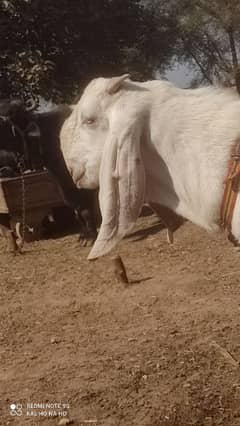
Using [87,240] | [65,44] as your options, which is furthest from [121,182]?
[65,44]

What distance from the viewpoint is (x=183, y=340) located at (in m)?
5.12

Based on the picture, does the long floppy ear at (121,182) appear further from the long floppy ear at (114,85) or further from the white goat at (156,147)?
the long floppy ear at (114,85)

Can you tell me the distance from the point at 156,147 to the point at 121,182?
9.4 inches

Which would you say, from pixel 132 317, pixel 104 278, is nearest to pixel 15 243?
pixel 104 278

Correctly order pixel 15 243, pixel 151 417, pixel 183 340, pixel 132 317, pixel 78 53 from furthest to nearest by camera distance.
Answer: pixel 78 53
pixel 15 243
pixel 132 317
pixel 183 340
pixel 151 417

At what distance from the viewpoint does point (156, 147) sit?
3146 millimetres

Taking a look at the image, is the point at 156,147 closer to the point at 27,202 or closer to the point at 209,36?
the point at 27,202

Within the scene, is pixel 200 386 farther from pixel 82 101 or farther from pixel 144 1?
pixel 144 1

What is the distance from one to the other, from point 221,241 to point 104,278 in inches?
68.2

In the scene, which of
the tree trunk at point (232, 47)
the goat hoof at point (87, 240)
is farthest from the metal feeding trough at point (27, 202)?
the tree trunk at point (232, 47)

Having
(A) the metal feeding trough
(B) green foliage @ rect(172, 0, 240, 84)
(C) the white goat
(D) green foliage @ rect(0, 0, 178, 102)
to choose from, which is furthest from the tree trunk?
(C) the white goat

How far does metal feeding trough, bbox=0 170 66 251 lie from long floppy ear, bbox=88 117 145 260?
6.68 metres

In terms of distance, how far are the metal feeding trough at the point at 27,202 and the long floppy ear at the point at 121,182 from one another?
668cm

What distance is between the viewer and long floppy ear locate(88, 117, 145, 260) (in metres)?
3.11
